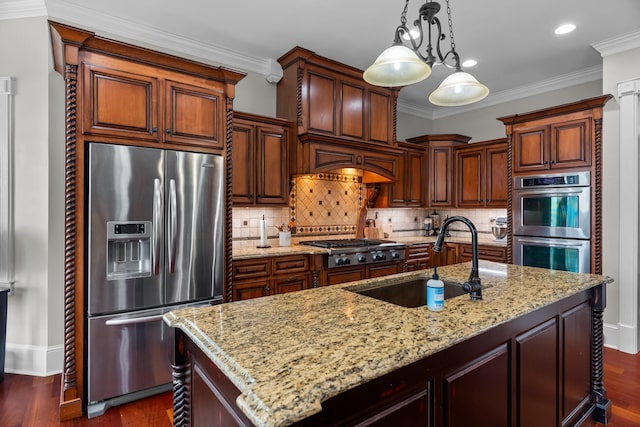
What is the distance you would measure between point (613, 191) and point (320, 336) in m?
3.67

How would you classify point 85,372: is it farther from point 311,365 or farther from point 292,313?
point 311,365

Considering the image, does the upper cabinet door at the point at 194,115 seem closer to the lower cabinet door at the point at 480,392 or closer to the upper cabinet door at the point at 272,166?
the upper cabinet door at the point at 272,166

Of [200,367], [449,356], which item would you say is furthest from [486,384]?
[200,367]

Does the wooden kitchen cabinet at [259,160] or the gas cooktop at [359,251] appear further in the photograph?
the gas cooktop at [359,251]

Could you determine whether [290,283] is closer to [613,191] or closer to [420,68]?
[420,68]

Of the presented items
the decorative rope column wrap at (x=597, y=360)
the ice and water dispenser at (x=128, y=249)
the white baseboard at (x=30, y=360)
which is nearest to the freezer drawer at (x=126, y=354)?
the ice and water dispenser at (x=128, y=249)

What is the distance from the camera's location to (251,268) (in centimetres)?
314

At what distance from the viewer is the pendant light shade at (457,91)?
2.08 metres

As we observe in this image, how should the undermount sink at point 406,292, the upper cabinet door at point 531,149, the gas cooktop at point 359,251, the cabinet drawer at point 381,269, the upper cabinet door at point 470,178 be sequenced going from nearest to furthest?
1. the undermount sink at point 406,292
2. the gas cooktop at point 359,251
3. the upper cabinet door at point 531,149
4. the cabinet drawer at point 381,269
5. the upper cabinet door at point 470,178

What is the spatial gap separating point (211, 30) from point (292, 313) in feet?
9.65

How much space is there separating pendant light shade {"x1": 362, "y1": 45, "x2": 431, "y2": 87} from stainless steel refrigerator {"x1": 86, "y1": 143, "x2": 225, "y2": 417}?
1.44 m

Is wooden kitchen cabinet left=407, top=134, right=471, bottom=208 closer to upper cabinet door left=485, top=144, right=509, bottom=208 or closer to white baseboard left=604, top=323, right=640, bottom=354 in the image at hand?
upper cabinet door left=485, top=144, right=509, bottom=208

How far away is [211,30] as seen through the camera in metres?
3.23

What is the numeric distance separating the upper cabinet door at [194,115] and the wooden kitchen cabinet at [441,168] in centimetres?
326
